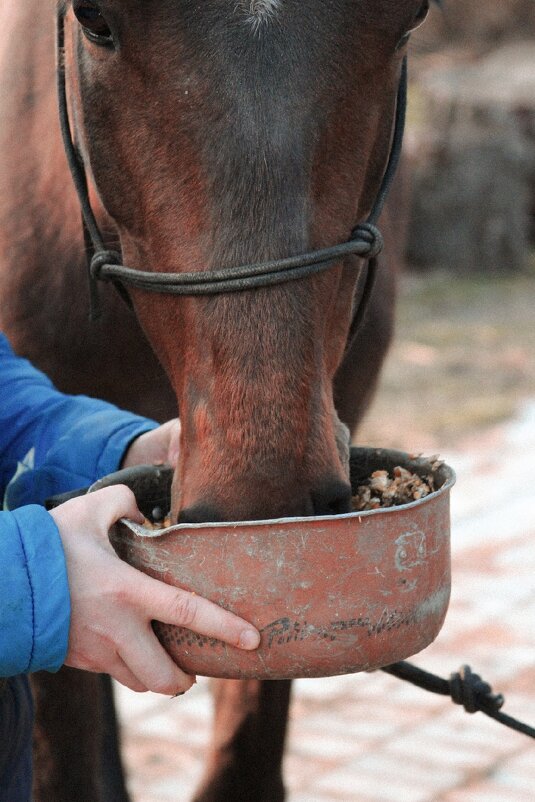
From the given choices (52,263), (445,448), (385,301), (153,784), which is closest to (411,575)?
(52,263)

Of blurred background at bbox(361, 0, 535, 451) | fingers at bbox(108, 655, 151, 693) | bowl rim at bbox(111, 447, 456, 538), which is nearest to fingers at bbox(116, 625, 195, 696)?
fingers at bbox(108, 655, 151, 693)

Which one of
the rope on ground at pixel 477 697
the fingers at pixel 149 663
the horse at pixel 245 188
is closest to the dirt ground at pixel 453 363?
the rope on ground at pixel 477 697

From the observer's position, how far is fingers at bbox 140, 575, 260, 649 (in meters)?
1.19

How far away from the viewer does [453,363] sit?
649 centimetres

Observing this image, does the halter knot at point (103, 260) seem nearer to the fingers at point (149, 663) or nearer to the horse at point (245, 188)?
the horse at point (245, 188)

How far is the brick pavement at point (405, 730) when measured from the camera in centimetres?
281

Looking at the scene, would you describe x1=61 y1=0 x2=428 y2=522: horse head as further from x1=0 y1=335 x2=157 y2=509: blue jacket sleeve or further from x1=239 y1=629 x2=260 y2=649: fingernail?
x1=0 y1=335 x2=157 y2=509: blue jacket sleeve

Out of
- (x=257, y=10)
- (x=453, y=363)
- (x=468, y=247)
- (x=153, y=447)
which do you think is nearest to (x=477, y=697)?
(x=153, y=447)

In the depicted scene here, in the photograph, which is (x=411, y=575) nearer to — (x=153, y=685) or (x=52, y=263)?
(x=153, y=685)

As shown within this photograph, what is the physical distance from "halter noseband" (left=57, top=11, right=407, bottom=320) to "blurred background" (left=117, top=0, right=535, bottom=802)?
1.83 ft

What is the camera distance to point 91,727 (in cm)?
230

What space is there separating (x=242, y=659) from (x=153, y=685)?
0.33 ft

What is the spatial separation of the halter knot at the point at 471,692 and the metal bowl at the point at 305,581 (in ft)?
2.03

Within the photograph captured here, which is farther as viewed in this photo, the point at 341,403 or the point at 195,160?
the point at 341,403
